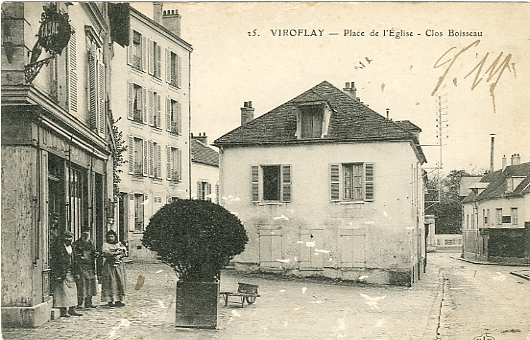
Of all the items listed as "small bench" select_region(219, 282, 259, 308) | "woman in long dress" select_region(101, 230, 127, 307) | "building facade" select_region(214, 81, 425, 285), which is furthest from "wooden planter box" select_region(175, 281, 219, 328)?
"woman in long dress" select_region(101, 230, 127, 307)

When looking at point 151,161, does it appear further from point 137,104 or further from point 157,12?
point 157,12

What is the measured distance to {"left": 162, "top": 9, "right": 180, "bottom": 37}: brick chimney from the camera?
612 cm

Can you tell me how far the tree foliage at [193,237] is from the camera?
5.91m

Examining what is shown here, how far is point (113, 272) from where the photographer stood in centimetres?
617

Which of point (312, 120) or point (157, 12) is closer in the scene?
point (157, 12)

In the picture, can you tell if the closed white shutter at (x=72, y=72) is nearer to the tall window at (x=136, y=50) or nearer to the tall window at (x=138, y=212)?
the tall window at (x=136, y=50)

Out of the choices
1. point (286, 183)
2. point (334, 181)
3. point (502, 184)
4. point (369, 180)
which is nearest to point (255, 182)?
point (286, 183)

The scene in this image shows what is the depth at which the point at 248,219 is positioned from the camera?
20.2ft

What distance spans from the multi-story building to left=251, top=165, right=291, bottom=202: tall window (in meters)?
0.68

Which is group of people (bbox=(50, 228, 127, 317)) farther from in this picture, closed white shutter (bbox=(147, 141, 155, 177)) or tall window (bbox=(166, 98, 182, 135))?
tall window (bbox=(166, 98, 182, 135))

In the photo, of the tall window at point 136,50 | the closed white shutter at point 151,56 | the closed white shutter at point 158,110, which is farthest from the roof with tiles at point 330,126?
the tall window at point 136,50

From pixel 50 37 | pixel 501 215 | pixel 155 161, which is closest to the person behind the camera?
pixel 50 37

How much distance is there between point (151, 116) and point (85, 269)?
1.67m

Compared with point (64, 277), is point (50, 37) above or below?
above
